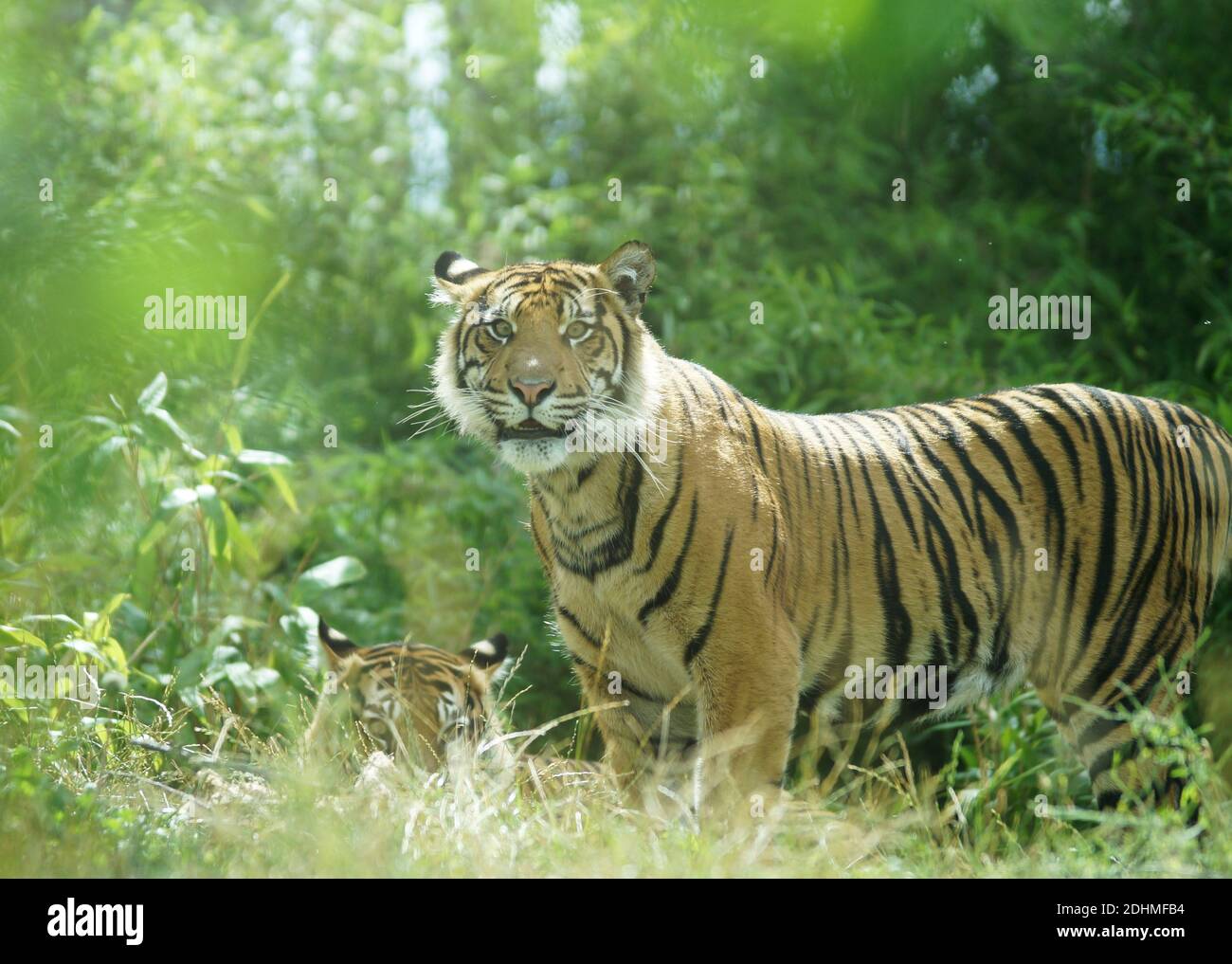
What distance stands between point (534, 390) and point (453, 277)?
829 millimetres

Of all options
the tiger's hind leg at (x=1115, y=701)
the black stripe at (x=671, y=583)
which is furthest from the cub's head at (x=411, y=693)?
the tiger's hind leg at (x=1115, y=701)

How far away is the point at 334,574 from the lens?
5609 mm

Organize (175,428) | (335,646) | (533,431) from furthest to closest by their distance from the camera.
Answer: (175,428), (335,646), (533,431)

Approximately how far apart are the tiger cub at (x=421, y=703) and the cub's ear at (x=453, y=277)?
1.22m

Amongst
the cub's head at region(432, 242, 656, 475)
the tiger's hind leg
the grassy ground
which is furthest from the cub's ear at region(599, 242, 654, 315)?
the tiger's hind leg

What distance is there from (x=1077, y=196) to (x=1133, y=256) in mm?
503

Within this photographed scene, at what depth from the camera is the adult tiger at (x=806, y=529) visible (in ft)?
14.2

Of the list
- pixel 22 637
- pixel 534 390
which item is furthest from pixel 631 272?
pixel 22 637

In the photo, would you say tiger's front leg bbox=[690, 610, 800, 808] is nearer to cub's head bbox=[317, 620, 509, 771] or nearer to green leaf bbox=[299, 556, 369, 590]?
cub's head bbox=[317, 620, 509, 771]

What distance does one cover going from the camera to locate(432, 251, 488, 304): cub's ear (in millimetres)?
4758

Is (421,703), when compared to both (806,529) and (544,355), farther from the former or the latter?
(806,529)

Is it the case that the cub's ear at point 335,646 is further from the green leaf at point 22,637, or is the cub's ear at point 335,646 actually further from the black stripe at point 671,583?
the black stripe at point 671,583
